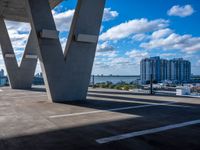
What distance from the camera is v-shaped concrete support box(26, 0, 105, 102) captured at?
9.30 metres

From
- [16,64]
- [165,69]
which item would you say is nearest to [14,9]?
[16,64]

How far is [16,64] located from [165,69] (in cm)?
5728

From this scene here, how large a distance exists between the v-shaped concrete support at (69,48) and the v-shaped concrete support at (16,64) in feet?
32.5

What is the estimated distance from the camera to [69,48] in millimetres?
9695

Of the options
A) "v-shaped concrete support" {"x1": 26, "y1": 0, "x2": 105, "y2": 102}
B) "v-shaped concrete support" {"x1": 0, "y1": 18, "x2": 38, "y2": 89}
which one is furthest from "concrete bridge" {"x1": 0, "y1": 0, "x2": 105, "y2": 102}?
"v-shaped concrete support" {"x1": 0, "y1": 18, "x2": 38, "y2": 89}

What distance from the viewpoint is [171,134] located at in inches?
170

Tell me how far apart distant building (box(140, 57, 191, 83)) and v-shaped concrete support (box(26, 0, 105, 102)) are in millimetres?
50481

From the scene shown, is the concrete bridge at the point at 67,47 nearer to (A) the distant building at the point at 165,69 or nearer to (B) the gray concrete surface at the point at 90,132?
(B) the gray concrete surface at the point at 90,132

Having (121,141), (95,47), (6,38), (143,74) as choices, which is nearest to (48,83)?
(95,47)

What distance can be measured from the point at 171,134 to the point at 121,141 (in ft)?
3.73

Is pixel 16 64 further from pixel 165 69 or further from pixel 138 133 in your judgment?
pixel 165 69

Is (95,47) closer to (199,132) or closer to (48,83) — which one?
(48,83)

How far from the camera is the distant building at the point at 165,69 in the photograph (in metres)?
64.5

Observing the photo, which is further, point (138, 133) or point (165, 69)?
point (165, 69)
